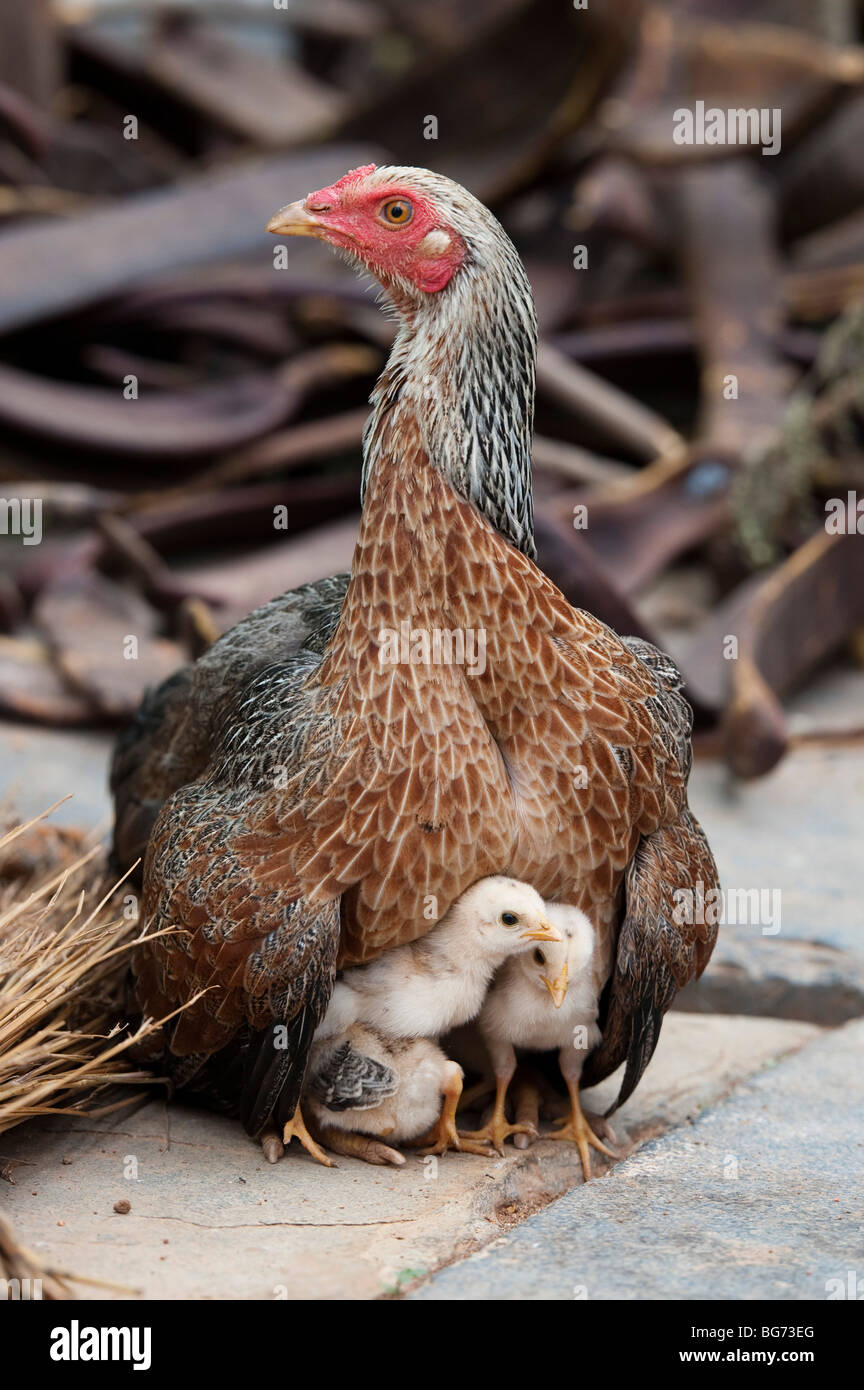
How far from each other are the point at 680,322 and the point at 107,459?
2.86 meters

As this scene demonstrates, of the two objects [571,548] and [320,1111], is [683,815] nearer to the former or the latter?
[320,1111]

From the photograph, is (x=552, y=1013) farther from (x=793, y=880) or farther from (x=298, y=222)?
(x=793, y=880)

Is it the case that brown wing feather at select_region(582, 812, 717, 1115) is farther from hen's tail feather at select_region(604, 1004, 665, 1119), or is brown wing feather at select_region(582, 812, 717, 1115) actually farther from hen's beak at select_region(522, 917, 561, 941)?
hen's beak at select_region(522, 917, 561, 941)

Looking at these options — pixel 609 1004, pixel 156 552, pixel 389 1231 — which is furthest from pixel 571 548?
pixel 156 552

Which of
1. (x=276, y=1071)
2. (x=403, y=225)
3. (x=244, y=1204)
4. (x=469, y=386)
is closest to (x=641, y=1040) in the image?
(x=276, y=1071)

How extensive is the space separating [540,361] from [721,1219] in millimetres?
4606

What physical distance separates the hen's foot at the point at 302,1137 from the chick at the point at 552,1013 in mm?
311

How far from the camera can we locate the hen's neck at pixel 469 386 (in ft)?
9.47

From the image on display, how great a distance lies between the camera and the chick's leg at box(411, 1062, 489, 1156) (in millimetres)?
3021

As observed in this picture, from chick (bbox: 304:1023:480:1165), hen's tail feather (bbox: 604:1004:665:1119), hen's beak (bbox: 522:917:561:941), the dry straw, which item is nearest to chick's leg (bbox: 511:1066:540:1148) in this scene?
chick (bbox: 304:1023:480:1165)

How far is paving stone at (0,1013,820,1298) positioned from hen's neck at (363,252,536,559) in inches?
48.0

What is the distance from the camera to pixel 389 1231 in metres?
2.72

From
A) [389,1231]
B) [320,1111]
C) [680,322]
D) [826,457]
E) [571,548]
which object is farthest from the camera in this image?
[680,322]

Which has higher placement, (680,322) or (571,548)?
(680,322)
